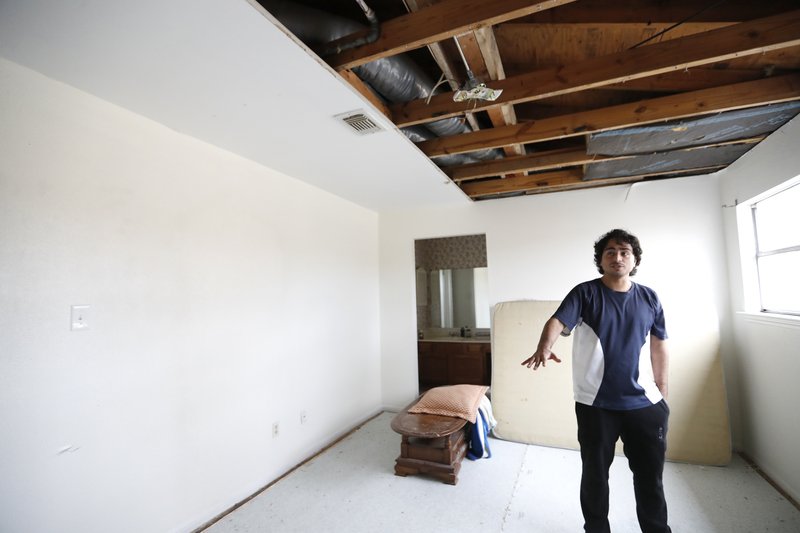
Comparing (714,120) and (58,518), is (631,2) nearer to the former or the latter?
(714,120)

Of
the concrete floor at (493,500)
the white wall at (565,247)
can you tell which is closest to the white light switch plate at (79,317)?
the concrete floor at (493,500)

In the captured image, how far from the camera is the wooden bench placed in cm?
268

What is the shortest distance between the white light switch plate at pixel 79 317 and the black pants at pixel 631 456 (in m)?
2.57

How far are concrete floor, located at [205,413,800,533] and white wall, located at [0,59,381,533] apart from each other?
0.38 metres

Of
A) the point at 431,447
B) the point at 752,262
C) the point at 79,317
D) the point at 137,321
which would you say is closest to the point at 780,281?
the point at 752,262

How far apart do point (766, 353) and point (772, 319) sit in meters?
0.29

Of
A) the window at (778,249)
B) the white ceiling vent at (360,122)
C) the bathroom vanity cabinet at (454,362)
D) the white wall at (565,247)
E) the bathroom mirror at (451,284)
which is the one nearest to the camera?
the white ceiling vent at (360,122)

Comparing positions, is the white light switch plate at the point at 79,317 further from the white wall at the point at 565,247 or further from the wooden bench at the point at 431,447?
the white wall at the point at 565,247

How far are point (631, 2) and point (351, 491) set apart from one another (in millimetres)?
3384

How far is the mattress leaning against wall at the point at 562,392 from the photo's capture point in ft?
9.73

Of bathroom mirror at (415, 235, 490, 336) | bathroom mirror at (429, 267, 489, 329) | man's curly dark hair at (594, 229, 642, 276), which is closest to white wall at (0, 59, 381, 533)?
man's curly dark hair at (594, 229, 642, 276)

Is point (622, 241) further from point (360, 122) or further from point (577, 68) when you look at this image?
point (360, 122)

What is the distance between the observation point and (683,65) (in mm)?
1718

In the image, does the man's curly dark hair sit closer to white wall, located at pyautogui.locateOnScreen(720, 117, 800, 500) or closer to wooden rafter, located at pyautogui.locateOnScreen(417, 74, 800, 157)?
wooden rafter, located at pyautogui.locateOnScreen(417, 74, 800, 157)
